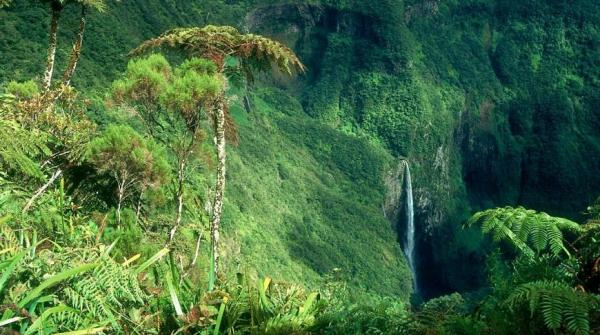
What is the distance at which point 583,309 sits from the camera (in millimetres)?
2066

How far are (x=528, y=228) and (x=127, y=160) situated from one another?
992cm

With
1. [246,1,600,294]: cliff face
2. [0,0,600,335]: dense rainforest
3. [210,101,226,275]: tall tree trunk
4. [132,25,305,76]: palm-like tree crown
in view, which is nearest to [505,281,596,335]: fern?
[0,0,600,335]: dense rainforest

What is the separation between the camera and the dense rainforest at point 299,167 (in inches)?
97.6

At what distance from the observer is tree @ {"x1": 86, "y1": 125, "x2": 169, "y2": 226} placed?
36.1 ft

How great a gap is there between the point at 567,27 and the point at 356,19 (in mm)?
30798

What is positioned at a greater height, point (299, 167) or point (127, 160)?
point (127, 160)

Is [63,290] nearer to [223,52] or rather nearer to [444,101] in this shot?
[223,52]

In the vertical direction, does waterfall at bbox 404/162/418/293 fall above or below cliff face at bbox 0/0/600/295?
below

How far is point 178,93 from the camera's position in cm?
885

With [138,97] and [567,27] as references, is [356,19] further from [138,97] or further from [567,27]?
[138,97]

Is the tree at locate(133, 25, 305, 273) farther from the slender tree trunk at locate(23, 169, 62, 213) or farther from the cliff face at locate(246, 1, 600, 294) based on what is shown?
the cliff face at locate(246, 1, 600, 294)

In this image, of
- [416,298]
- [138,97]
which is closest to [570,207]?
[416,298]

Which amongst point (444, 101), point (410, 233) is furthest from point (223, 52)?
point (444, 101)

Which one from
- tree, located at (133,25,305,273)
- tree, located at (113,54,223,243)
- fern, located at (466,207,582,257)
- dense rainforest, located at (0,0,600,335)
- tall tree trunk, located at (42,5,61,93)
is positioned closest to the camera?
dense rainforest, located at (0,0,600,335)
